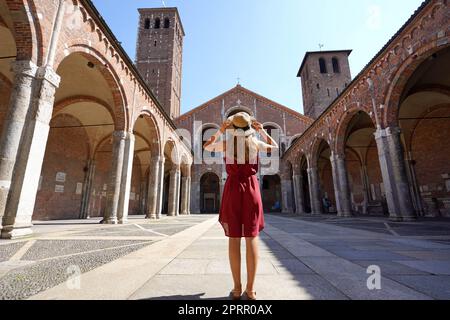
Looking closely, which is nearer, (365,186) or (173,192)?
(173,192)

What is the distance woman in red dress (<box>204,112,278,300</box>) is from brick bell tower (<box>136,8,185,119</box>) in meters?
29.5

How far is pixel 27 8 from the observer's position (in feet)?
16.5

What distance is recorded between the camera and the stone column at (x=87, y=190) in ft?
45.8

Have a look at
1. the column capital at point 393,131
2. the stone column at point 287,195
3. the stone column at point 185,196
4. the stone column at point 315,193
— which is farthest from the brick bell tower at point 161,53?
the column capital at point 393,131

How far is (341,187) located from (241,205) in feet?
42.2

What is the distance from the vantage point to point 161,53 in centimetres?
3184

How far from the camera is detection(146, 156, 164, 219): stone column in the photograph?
41.0 ft

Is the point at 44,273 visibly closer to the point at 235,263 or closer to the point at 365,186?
the point at 235,263

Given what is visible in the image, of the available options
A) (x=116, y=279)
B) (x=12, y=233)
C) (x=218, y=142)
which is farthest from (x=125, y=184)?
(x=218, y=142)

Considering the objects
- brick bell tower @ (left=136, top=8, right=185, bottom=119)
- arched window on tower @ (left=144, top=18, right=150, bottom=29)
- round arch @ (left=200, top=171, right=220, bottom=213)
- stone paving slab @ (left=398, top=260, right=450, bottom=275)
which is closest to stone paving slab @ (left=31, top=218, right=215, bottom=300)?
stone paving slab @ (left=398, top=260, right=450, bottom=275)

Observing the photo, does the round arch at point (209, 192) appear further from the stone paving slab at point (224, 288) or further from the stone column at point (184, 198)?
the stone paving slab at point (224, 288)
